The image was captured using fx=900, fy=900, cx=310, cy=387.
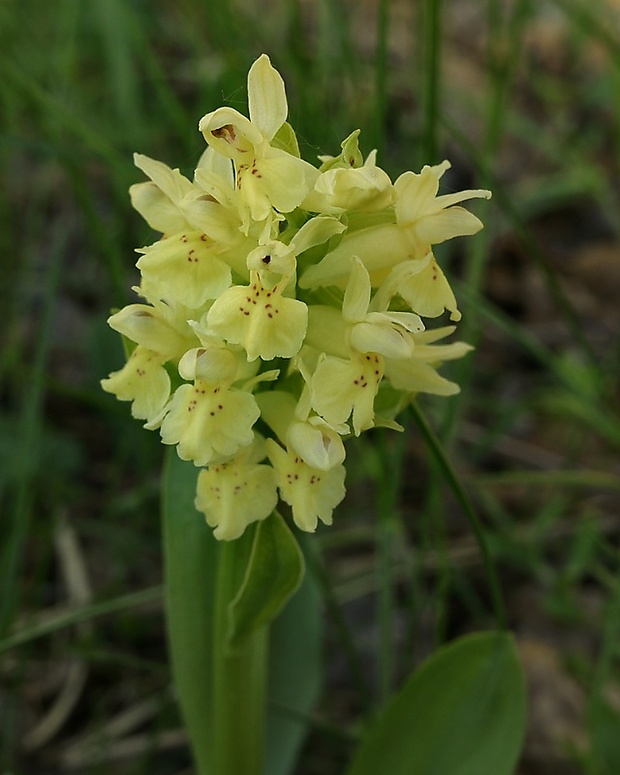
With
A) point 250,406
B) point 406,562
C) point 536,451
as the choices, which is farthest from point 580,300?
point 250,406

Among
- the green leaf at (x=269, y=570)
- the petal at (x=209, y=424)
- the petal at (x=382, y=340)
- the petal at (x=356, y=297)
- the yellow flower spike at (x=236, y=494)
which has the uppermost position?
the petal at (x=356, y=297)

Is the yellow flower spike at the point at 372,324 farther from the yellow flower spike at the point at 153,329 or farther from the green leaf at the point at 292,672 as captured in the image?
the green leaf at the point at 292,672

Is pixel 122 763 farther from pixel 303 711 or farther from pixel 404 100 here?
pixel 404 100

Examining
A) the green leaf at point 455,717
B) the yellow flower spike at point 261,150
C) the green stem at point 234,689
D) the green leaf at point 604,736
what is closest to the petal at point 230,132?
the yellow flower spike at point 261,150

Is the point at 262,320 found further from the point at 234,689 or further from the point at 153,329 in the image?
the point at 234,689

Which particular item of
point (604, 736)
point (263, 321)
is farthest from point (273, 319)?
point (604, 736)

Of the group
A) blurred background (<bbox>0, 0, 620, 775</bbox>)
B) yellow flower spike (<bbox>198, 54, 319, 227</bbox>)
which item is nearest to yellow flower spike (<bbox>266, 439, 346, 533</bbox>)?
blurred background (<bbox>0, 0, 620, 775</bbox>)
